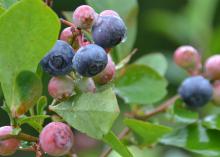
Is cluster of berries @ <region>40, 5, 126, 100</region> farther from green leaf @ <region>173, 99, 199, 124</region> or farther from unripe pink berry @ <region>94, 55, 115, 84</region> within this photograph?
green leaf @ <region>173, 99, 199, 124</region>

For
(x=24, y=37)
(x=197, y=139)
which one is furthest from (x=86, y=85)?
(x=197, y=139)

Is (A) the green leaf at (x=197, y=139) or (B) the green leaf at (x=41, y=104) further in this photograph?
(A) the green leaf at (x=197, y=139)

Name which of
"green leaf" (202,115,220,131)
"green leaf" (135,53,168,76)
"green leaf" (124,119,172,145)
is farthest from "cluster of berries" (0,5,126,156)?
"green leaf" (135,53,168,76)

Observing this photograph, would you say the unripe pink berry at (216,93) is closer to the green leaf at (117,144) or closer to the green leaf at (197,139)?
the green leaf at (197,139)

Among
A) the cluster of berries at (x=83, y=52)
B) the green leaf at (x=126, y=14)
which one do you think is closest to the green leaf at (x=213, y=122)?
the green leaf at (x=126, y=14)

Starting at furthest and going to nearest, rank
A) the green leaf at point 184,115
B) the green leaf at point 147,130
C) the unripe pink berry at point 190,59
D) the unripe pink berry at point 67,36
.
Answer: the unripe pink berry at point 190,59, the green leaf at point 184,115, the green leaf at point 147,130, the unripe pink berry at point 67,36

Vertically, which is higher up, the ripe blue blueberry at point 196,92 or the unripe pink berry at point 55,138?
the unripe pink berry at point 55,138
